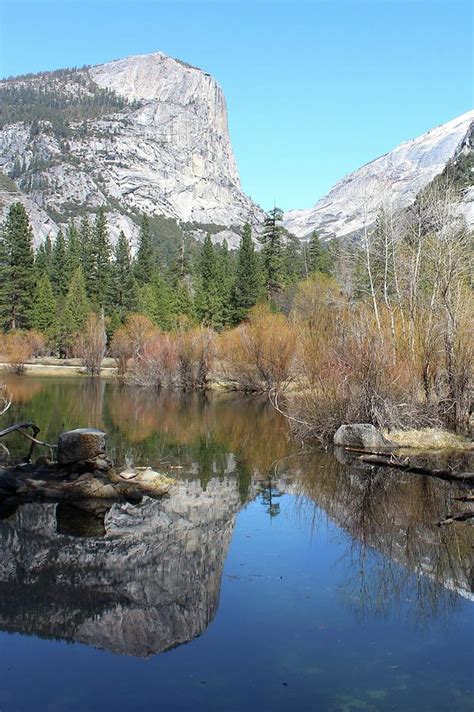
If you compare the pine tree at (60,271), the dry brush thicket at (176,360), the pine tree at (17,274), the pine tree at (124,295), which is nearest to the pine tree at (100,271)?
the pine tree at (124,295)

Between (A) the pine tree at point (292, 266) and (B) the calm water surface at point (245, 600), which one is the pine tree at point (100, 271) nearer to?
(A) the pine tree at point (292, 266)

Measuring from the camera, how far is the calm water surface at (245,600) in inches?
217

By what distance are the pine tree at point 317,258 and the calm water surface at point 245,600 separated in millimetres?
62378

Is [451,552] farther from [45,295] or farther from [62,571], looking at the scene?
[45,295]

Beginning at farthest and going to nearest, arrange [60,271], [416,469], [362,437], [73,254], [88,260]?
[73,254] → [88,260] → [60,271] → [362,437] → [416,469]

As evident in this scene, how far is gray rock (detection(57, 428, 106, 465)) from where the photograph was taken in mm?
13062

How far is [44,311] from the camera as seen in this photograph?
63312 millimetres

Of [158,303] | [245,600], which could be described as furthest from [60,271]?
[245,600]

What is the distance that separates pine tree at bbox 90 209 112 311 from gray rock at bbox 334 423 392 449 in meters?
52.4

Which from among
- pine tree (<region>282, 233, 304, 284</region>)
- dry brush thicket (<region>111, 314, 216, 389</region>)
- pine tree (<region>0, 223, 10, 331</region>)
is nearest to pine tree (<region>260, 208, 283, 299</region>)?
pine tree (<region>282, 233, 304, 284</region>)

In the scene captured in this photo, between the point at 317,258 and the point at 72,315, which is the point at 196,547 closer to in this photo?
the point at 72,315

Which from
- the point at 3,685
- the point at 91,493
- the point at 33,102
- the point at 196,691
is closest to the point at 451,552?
the point at 196,691

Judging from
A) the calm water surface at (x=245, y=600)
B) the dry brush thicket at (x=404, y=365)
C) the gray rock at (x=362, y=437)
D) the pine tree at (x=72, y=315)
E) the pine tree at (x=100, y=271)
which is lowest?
the calm water surface at (x=245, y=600)

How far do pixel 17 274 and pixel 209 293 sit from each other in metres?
19.7
